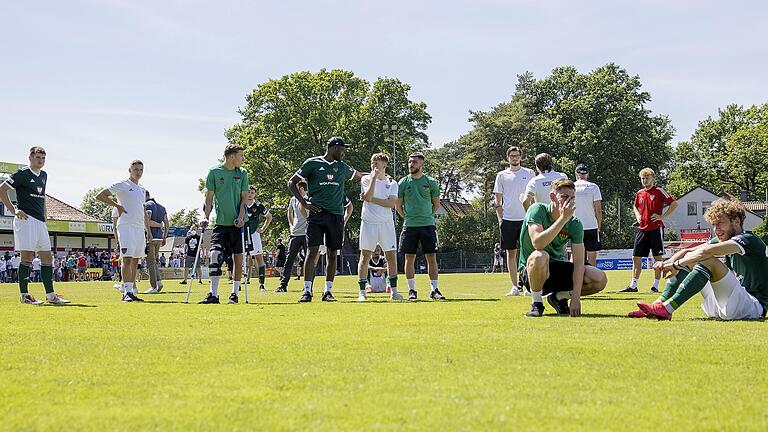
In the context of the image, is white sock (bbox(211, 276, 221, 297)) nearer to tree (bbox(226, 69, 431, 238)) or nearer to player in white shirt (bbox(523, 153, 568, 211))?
player in white shirt (bbox(523, 153, 568, 211))

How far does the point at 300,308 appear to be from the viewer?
990 cm

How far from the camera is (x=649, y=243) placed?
47.5ft

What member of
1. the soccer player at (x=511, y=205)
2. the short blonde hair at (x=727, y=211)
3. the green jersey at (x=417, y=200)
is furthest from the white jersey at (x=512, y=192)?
the short blonde hair at (x=727, y=211)

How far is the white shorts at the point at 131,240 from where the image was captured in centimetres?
1323

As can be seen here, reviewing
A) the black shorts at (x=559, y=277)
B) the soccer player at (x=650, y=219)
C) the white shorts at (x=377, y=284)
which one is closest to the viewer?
the black shorts at (x=559, y=277)

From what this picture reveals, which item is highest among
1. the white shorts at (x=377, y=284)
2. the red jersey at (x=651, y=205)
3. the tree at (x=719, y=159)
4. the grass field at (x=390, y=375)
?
the tree at (x=719, y=159)

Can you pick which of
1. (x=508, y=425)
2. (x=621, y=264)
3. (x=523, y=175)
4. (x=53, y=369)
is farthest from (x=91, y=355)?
(x=621, y=264)

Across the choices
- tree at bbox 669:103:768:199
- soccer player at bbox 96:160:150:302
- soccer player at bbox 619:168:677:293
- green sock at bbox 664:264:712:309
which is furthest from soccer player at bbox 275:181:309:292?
tree at bbox 669:103:768:199

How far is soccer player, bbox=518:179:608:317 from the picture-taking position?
7852 mm

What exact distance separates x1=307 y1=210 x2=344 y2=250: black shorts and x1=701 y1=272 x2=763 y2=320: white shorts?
18.7ft

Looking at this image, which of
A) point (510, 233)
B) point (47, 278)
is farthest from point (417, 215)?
point (47, 278)

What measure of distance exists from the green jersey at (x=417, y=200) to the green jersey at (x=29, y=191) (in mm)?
5498

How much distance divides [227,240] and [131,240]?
248 cm

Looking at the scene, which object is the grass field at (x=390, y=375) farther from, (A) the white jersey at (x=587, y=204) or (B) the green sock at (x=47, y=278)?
(A) the white jersey at (x=587, y=204)
